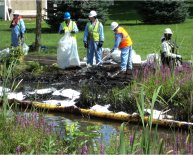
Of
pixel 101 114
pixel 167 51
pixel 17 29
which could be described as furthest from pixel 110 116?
pixel 17 29

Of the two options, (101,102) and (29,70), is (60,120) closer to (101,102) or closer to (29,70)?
(101,102)

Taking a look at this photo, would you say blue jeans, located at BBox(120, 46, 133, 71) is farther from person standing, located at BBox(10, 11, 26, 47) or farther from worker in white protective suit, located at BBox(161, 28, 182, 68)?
person standing, located at BBox(10, 11, 26, 47)

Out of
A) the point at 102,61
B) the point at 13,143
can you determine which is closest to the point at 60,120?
the point at 13,143

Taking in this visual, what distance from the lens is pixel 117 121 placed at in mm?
10516

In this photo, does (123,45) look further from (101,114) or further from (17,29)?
(101,114)

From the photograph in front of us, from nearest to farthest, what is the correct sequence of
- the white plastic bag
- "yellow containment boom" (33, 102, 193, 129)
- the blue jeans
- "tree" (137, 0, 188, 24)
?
"yellow containment boom" (33, 102, 193, 129) < the blue jeans < the white plastic bag < "tree" (137, 0, 188, 24)

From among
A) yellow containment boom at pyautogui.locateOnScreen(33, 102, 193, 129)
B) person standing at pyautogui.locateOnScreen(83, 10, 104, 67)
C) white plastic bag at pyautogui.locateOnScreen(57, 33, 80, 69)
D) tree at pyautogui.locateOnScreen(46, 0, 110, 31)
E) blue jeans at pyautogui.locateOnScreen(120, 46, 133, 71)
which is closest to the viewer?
yellow containment boom at pyautogui.locateOnScreen(33, 102, 193, 129)

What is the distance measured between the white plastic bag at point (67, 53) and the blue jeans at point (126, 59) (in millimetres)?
1710

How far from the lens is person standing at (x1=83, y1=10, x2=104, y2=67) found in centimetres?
1794

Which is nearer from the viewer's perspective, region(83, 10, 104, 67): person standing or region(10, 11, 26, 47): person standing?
region(83, 10, 104, 67): person standing

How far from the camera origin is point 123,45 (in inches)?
646

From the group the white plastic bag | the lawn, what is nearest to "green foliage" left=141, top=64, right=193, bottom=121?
the white plastic bag

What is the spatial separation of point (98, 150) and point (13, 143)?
3.96 feet

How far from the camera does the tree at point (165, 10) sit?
112 ft
